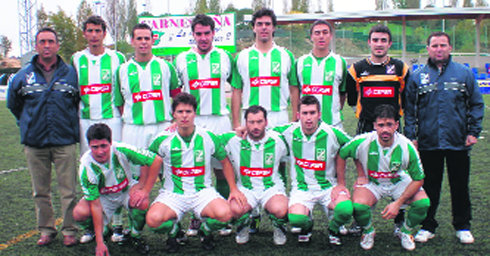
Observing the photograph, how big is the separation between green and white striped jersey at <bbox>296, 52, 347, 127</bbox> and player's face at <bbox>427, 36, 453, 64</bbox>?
738 millimetres

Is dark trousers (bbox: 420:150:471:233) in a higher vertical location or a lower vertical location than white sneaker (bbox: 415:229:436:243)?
higher

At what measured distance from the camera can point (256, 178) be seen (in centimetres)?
381

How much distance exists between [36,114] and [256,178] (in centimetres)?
174

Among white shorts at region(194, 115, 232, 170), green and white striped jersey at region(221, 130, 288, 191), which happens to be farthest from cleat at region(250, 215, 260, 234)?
white shorts at region(194, 115, 232, 170)

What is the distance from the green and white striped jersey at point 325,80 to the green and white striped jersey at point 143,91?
119 centimetres

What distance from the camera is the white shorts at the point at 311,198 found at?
3672mm

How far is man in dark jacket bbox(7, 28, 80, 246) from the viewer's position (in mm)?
3664

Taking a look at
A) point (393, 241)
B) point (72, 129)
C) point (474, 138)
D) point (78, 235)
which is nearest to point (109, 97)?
point (72, 129)

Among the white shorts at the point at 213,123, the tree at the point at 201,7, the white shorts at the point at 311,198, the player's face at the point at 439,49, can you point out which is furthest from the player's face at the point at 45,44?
the tree at the point at 201,7

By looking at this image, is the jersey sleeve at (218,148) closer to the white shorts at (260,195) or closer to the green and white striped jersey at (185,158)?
the green and white striped jersey at (185,158)

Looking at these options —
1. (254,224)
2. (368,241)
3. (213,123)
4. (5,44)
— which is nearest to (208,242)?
(254,224)

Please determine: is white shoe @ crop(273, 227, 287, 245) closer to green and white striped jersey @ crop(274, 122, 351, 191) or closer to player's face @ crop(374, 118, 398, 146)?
green and white striped jersey @ crop(274, 122, 351, 191)

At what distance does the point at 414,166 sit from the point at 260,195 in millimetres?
1161

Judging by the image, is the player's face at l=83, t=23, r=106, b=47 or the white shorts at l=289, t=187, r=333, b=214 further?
the player's face at l=83, t=23, r=106, b=47
